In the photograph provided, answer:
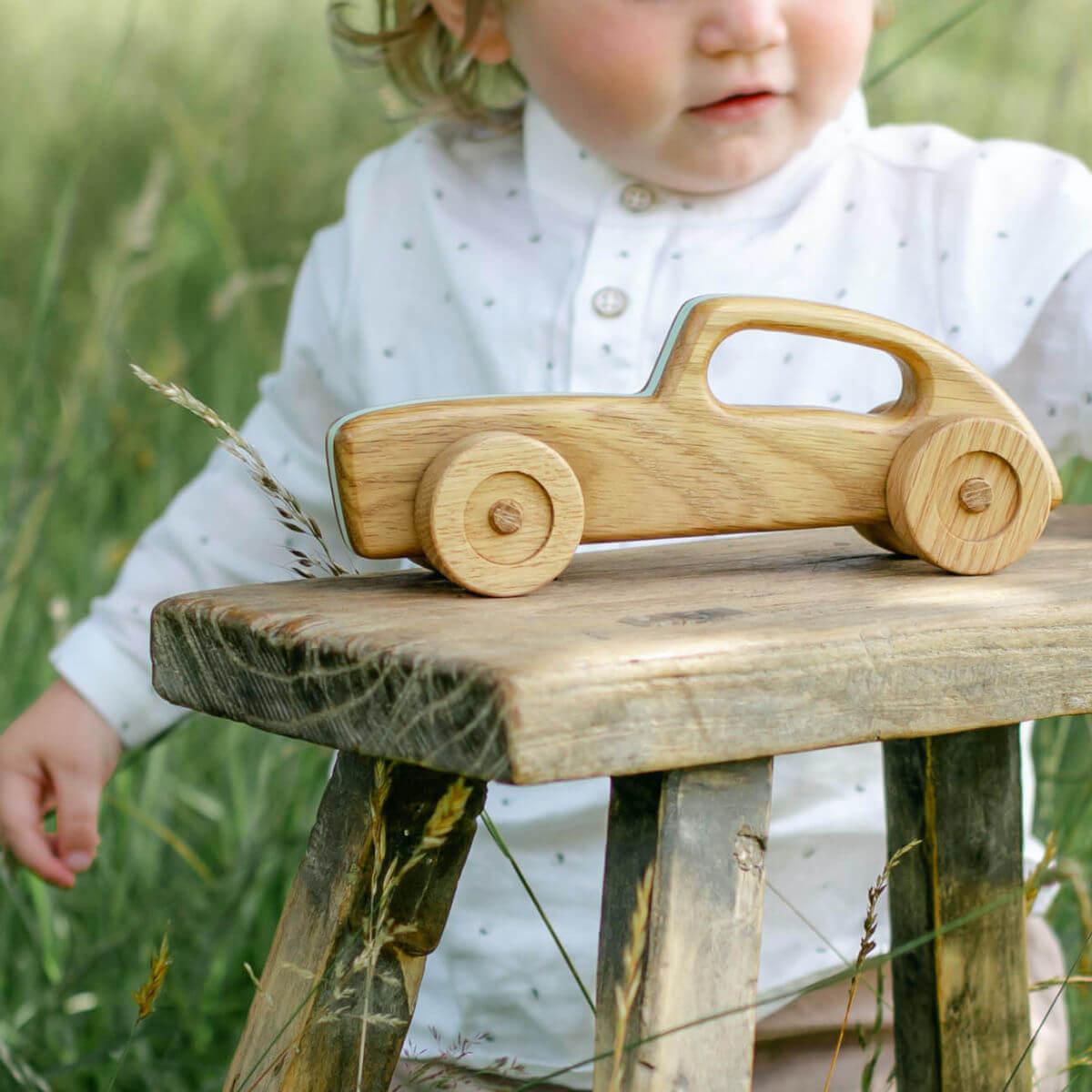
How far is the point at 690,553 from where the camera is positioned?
99cm

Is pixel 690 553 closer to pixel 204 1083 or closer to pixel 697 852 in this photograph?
pixel 697 852

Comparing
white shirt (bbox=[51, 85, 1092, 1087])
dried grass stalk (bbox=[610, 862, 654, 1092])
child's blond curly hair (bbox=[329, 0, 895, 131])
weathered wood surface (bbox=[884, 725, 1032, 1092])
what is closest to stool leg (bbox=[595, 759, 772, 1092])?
dried grass stalk (bbox=[610, 862, 654, 1092])

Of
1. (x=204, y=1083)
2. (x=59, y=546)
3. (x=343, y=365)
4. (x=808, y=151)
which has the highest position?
(x=59, y=546)

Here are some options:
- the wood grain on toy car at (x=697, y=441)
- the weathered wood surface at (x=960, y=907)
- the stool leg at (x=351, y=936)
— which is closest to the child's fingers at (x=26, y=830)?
the stool leg at (x=351, y=936)

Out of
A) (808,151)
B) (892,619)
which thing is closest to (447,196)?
(808,151)

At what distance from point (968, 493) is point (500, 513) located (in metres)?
0.26

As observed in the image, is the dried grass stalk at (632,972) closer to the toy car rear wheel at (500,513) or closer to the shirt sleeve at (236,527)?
the toy car rear wheel at (500,513)

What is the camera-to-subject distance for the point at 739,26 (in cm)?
110

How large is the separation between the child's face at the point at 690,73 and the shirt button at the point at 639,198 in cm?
2

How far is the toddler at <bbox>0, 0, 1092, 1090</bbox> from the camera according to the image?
1.24 m

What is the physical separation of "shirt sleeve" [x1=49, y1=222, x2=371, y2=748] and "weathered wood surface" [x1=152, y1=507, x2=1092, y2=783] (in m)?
0.43

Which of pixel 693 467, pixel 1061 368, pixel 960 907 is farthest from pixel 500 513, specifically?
pixel 1061 368

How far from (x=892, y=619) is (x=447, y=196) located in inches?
30.5

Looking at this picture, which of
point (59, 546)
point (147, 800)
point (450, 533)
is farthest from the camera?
point (59, 546)
